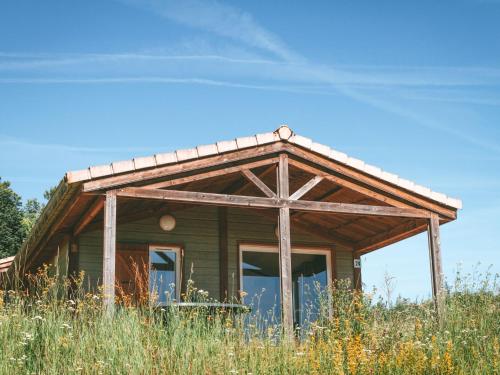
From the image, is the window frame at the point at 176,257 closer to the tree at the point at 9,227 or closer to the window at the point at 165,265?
the window at the point at 165,265

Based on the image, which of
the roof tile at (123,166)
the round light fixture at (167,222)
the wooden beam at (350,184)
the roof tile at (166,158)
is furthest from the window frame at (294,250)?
the roof tile at (123,166)

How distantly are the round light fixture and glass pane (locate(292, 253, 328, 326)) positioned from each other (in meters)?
2.53

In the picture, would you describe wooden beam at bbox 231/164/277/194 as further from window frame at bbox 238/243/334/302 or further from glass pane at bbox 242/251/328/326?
glass pane at bbox 242/251/328/326

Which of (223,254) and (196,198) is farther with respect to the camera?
(223,254)

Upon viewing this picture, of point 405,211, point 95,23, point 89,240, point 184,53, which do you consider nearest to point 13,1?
point 95,23

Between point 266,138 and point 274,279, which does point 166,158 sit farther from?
point 274,279

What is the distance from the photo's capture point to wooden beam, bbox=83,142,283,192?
920 cm

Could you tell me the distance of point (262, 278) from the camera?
1328cm

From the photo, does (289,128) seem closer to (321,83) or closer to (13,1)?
(321,83)

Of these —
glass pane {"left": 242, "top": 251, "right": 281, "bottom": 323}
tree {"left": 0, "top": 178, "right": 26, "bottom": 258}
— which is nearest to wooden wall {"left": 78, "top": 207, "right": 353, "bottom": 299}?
glass pane {"left": 242, "top": 251, "right": 281, "bottom": 323}

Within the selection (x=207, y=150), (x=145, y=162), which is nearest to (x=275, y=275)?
(x=207, y=150)

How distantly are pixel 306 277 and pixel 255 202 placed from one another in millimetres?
4056

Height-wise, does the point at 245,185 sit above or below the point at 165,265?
above

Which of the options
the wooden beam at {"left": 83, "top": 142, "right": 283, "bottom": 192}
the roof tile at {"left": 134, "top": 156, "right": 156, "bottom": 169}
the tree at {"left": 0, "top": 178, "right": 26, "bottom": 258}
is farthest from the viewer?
the tree at {"left": 0, "top": 178, "right": 26, "bottom": 258}
